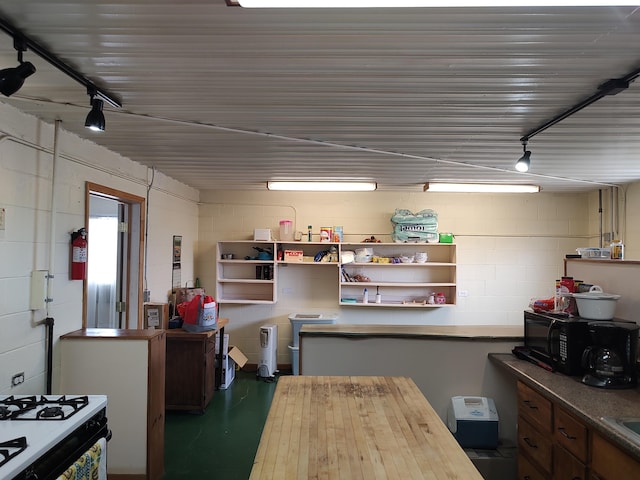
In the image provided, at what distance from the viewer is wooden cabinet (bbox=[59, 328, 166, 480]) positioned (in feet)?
9.65

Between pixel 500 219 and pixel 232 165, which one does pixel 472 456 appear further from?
pixel 500 219

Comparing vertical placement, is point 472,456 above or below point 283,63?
below

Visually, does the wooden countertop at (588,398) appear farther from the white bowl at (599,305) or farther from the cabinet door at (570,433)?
the white bowl at (599,305)

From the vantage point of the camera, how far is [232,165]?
4.28 m

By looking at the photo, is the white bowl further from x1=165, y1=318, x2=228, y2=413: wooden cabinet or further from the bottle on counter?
x1=165, y1=318, x2=228, y2=413: wooden cabinet

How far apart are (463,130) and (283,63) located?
5.28ft

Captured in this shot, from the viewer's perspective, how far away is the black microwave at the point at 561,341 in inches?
99.3

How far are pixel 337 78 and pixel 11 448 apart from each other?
87.7 inches

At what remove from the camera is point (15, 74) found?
5.73ft

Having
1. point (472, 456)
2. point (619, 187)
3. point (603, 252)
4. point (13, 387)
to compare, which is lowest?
point (472, 456)

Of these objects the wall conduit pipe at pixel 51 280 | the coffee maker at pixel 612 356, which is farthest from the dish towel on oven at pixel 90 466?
the coffee maker at pixel 612 356

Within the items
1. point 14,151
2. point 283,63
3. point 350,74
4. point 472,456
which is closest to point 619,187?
point 472,456

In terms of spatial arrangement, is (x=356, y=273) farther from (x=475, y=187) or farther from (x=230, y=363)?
(x=230, y=363)

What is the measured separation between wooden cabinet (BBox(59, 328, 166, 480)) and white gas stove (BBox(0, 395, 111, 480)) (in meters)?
0.66
